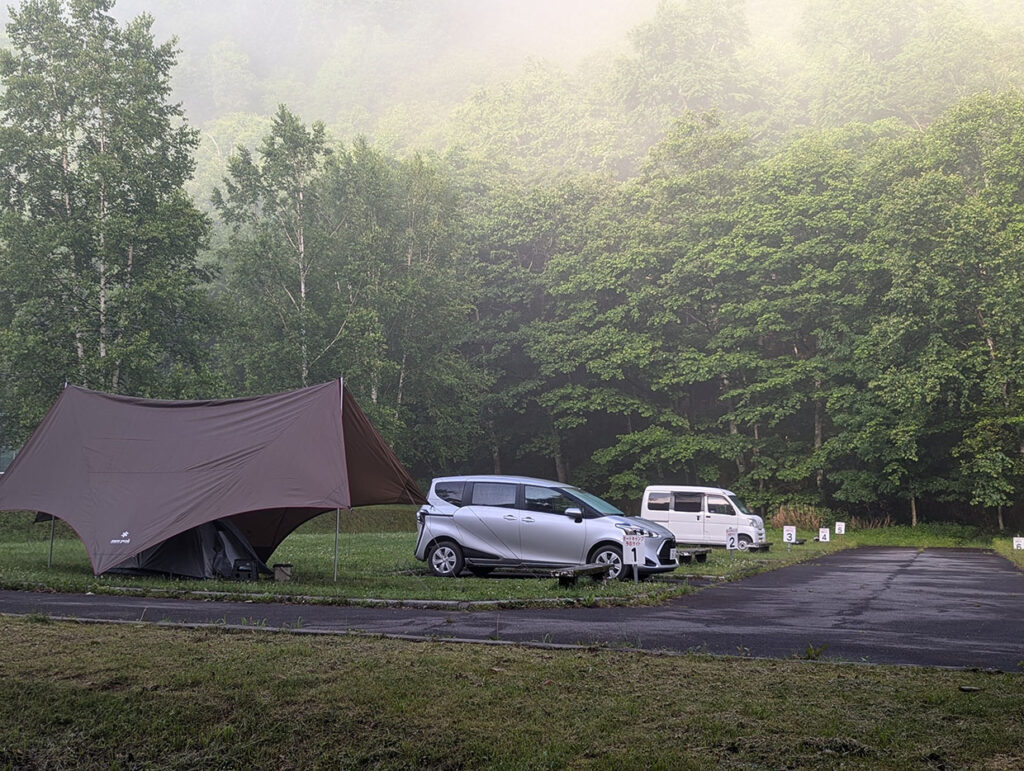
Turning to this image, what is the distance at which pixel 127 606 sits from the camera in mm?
10945

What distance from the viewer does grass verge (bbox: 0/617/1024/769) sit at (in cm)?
516

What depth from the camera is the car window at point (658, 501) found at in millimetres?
29781

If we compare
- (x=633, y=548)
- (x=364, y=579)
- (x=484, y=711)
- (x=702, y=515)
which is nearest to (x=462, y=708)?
(x=484, y=711)

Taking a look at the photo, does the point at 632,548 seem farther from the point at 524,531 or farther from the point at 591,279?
the point at 591,279

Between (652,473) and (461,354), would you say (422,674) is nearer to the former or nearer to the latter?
(652,473)

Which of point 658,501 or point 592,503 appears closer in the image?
point 592,503

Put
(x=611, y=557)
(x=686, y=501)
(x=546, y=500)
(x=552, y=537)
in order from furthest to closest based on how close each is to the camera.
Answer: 1. (x=686, y=501)
2. (x=546, y=500)
3. (x=552, y=537)
4. (x=611, y=557)

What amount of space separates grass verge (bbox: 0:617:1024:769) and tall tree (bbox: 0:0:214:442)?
3052cm

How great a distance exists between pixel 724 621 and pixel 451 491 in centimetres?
696

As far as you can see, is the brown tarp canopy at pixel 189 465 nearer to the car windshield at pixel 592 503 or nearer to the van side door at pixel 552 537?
the van side door at pixel 552 537

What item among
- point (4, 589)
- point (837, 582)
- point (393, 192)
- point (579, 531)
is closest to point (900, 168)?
point (393, 192)

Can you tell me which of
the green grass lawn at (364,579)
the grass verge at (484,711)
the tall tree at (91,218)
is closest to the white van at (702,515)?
the green grass lawn at (364,579)

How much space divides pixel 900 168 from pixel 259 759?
4431 centimetres

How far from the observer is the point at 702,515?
29156 millimetres
